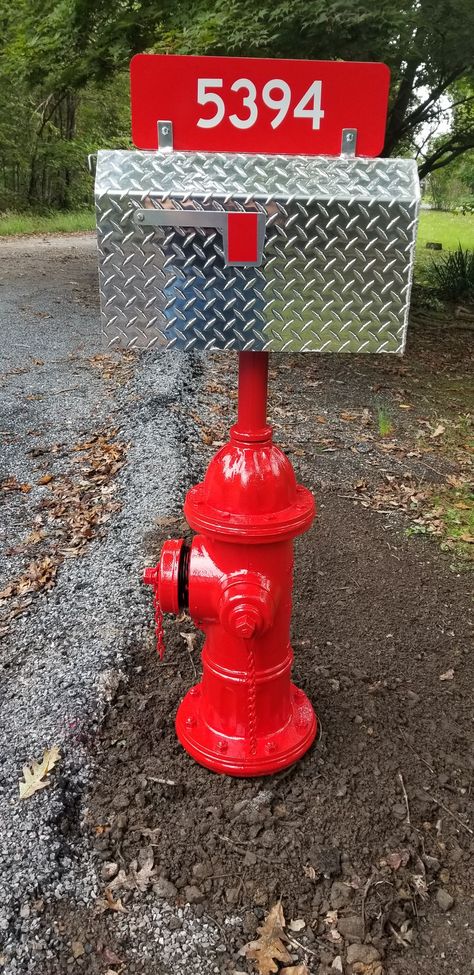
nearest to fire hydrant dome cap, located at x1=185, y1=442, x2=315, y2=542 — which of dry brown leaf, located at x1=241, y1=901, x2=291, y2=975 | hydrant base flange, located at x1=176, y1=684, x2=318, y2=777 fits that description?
hydrant base flange, located at x1=176, y1=684, x2=318, y2=777

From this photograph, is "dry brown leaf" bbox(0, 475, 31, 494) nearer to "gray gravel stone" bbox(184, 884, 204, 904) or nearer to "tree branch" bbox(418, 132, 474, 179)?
"gray gravel stone" bbox(184, 884, 204, 904)

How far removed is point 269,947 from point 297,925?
10cm

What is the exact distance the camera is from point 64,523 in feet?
12.5

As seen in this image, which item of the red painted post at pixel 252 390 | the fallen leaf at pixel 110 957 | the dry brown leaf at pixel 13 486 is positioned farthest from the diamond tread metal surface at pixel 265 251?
the dry brown leaf at pixel 13 486

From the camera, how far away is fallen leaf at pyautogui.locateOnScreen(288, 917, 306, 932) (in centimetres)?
176

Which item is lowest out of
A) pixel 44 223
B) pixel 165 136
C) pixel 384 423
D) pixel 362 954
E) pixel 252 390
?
pixel 362 954

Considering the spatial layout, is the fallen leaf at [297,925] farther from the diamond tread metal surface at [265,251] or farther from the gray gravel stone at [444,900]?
the diamond tread metal surface at [265,251]

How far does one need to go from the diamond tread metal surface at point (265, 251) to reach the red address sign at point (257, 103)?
0.08 m

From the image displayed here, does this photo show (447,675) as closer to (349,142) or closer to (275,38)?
(349,142)

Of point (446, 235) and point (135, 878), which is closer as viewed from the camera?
point (135, 878)

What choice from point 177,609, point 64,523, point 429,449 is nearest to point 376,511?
point 429,449

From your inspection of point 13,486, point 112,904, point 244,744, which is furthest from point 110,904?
point 13,486

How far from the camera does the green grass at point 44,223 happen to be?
716 inches

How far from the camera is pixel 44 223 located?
791 inches
